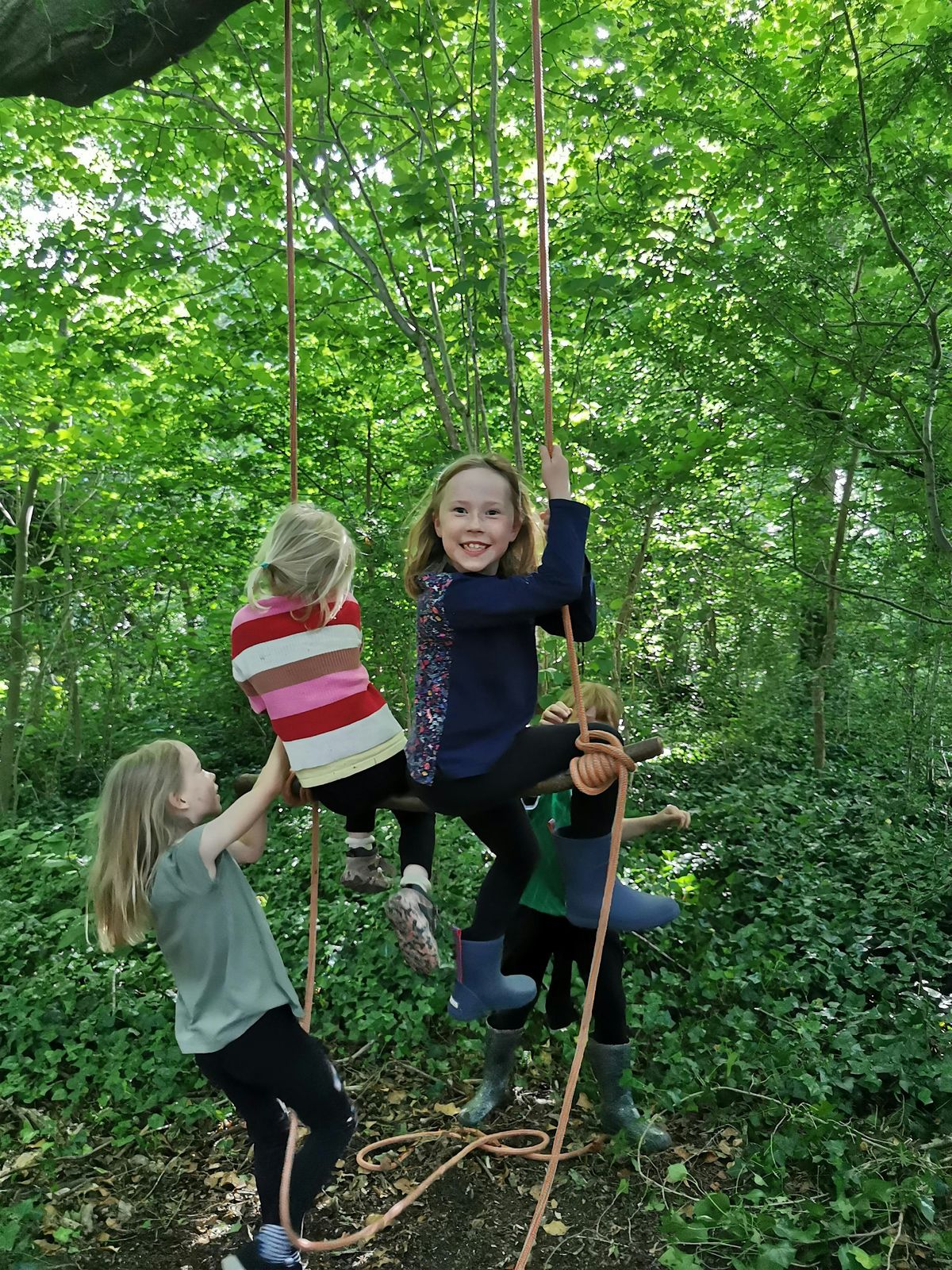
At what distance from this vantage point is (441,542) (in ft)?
6.78

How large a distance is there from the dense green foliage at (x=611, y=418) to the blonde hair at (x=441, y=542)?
126 centimetres

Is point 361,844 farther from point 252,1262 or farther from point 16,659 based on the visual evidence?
point 16,659

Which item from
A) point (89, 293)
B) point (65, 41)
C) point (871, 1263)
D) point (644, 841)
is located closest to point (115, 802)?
point (65, 41)

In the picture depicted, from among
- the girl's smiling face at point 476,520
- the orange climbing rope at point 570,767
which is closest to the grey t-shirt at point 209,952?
the orange climbing rope at point 570,767

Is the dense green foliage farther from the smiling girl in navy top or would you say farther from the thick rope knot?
the thick rope knot

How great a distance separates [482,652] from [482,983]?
91cm

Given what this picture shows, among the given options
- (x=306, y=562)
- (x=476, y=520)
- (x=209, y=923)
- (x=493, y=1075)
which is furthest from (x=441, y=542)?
(x=493, y=1075)

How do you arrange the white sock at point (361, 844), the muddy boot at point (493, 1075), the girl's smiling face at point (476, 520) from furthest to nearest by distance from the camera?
the muddy boot at point (493, 1075) < the white sock at point (361, 844) < the girl's smiling face at point (476, 520)

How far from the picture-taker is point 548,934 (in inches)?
111

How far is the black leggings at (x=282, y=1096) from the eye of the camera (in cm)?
191

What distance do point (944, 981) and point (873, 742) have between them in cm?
324

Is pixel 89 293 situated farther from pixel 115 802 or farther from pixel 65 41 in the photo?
pixel 115 802

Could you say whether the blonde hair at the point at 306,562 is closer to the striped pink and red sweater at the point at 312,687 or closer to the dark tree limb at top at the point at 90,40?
the striped pink and red sweater at the point at 312,687

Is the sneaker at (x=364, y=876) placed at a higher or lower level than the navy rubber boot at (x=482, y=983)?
higher
